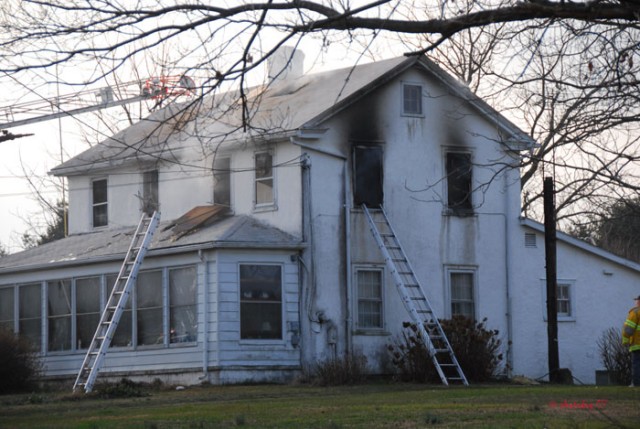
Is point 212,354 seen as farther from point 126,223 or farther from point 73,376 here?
point 126,223

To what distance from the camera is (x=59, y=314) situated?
29.7 meters

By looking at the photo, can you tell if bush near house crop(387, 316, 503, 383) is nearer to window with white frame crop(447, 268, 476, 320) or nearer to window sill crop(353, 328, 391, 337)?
window sill crop(353, 328, 391, 337)

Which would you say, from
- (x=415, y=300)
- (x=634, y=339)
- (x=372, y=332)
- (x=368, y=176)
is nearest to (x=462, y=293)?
(x=415, y=300)

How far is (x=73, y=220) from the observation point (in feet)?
109

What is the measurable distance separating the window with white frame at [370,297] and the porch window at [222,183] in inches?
151

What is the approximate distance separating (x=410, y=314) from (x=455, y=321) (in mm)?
1071

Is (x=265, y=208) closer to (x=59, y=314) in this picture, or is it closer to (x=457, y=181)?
(x=457, y=181)

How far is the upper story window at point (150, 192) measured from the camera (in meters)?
30.7

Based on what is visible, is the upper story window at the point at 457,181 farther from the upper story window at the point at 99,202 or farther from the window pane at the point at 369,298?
the upper story window at the point at 99,202

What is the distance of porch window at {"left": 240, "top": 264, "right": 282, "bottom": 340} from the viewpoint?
26.6 m

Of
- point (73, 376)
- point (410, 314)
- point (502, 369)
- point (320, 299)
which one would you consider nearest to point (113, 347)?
point (73, 376)

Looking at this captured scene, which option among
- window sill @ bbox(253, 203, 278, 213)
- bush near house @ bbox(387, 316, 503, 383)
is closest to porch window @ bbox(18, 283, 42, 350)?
window sill @ bbox(253, 203, 278, 213)

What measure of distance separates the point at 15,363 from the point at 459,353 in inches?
394

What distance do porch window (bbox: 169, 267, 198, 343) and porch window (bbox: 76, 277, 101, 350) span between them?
247cm
